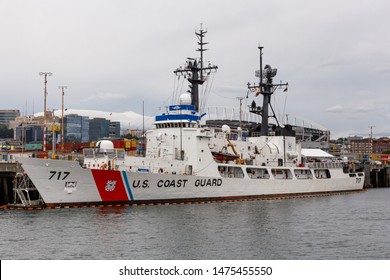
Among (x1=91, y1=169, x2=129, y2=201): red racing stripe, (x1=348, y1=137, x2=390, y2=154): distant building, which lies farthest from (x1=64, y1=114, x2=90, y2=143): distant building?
(x1=91, y1=169, x2=129, y2=201): red racing stripe

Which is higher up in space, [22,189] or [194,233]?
[22,189]

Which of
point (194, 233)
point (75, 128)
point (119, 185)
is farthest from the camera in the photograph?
point (75, 128)

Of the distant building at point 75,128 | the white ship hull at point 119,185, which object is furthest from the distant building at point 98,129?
the white ship hull at point 119,185

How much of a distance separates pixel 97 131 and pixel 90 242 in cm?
13360

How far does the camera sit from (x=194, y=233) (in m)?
23.2

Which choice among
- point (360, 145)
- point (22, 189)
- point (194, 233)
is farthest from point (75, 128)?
point (194, 233)

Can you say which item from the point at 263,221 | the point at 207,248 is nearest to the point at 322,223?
the point at 263,221

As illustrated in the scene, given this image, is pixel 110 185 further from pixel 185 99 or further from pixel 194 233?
pixel 185 99

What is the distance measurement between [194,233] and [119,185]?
9.54 metres

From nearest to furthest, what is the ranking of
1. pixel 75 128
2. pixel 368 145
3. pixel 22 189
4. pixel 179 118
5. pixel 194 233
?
pixel 194 233
pixel 22 189
pixel 179 118
pixel 75 128
pixel 368 145

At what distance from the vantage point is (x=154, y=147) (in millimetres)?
36594

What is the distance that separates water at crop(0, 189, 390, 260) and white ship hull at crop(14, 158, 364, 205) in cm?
107

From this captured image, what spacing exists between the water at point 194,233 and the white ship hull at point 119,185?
1.07m

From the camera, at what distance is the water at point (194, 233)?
19.5 meters
